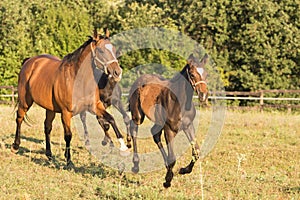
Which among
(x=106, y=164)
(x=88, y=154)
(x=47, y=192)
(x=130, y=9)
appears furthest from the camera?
(x=130, y=9)

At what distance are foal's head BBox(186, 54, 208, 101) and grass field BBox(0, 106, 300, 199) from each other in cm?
110

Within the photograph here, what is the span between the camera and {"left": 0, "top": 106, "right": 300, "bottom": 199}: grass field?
6.83m

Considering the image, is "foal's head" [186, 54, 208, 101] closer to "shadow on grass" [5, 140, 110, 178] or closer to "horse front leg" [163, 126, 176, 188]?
"horse front leg" [163, 126, 176, 188]

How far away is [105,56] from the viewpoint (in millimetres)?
8188

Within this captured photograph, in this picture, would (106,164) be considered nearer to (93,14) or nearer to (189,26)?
(189,26)

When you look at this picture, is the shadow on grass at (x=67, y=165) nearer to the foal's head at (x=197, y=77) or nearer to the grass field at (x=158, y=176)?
the grass field at (x=158, y=176)

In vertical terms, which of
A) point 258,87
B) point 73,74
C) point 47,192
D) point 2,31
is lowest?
point 258,87

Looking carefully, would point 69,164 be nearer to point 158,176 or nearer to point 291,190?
point 158,176

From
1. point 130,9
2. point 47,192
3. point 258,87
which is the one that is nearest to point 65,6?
point 130,9

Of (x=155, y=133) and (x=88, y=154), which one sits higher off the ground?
(x=155, y=133)

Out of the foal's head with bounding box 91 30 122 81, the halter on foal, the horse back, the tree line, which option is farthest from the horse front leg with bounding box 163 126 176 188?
the tree line

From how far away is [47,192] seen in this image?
22.4 ft

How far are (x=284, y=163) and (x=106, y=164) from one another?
3649 mm

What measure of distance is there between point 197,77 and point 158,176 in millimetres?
Answer: 2129
